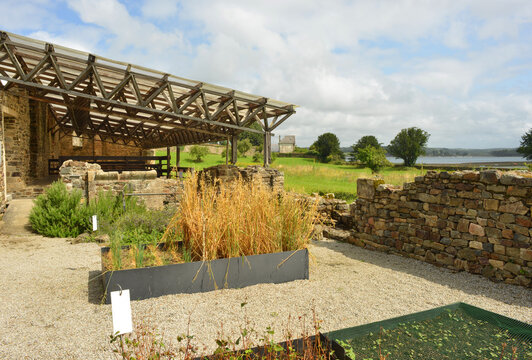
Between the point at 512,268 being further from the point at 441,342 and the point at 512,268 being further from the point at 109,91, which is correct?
the point at 109,91

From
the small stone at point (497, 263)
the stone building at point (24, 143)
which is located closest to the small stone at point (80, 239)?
the stone building at point (24, 143)

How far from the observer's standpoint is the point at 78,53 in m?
7.16

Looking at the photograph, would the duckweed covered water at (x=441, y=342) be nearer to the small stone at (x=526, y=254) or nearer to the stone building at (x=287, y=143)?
the small stone at (x=526, y=254)

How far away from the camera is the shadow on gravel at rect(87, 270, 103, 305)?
3.57 m

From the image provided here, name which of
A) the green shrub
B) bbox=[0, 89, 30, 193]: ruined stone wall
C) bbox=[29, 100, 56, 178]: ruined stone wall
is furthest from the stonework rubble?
bbox=[29, 100, 56, 178]: ruined stone wall

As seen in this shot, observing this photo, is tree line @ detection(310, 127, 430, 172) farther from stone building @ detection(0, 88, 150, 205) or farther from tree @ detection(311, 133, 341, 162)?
stone building @ detection(0, 88, 150, 205)

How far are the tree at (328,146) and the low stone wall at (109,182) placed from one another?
1309 inches

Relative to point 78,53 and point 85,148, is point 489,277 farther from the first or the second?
point 85,148

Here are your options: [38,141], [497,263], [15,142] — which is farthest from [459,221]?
[38,141]

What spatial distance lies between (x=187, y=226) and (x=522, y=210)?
4.21m

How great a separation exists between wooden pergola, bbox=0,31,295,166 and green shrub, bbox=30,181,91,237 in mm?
2407

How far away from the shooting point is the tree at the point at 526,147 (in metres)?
32.4

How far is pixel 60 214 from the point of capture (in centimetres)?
662

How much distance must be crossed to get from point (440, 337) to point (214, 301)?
2.12 meters
